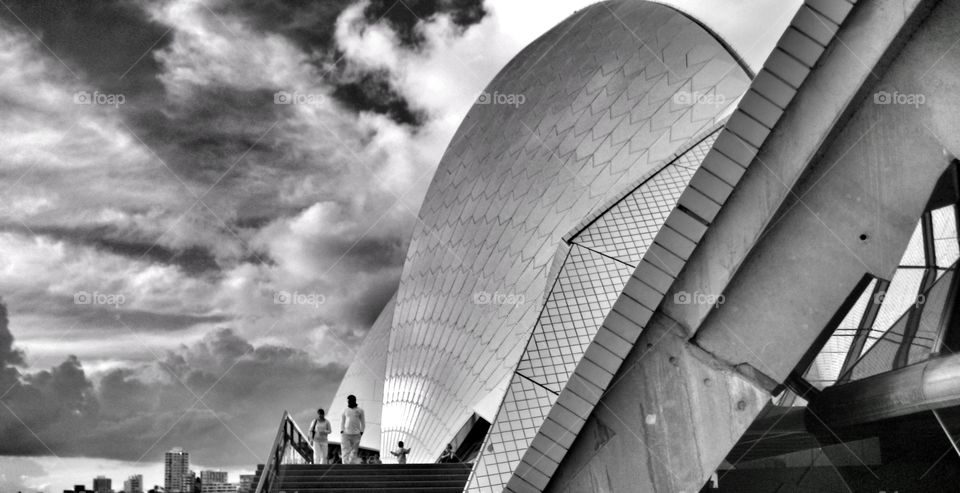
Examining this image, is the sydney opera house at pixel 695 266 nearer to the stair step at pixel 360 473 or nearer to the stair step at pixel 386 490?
the stair step at pixel 386 490

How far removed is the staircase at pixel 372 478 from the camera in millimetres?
9492

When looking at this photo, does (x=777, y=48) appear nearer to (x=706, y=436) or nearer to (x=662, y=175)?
(x=706, y=436)

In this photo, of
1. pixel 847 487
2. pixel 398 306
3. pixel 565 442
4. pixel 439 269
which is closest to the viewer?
pixel 565 442

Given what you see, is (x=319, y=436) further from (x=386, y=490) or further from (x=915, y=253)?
(x=915, y=253)

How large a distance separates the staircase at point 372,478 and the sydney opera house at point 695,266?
175 cm

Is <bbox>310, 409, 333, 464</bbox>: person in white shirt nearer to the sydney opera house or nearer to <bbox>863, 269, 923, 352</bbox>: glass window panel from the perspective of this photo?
the sydney opera house

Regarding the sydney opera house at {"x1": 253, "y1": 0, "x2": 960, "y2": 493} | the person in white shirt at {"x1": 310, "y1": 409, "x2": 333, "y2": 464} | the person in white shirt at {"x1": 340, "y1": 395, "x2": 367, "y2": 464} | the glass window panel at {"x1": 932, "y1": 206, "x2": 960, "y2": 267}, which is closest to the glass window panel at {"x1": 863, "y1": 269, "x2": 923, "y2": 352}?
the sydney opera house at {"x1": 253, "y1": 0, "x2": 960, "y2": 493}

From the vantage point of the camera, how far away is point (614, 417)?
5461mm

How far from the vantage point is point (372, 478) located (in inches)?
392

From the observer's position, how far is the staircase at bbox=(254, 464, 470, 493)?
9.49 m

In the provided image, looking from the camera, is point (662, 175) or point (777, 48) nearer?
point (777, 48)

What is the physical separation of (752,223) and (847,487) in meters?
8.12

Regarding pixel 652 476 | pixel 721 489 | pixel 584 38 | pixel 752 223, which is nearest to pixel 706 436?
pixel 652 476

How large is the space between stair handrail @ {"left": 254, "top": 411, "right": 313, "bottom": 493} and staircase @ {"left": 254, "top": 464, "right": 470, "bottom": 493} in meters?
0.30
